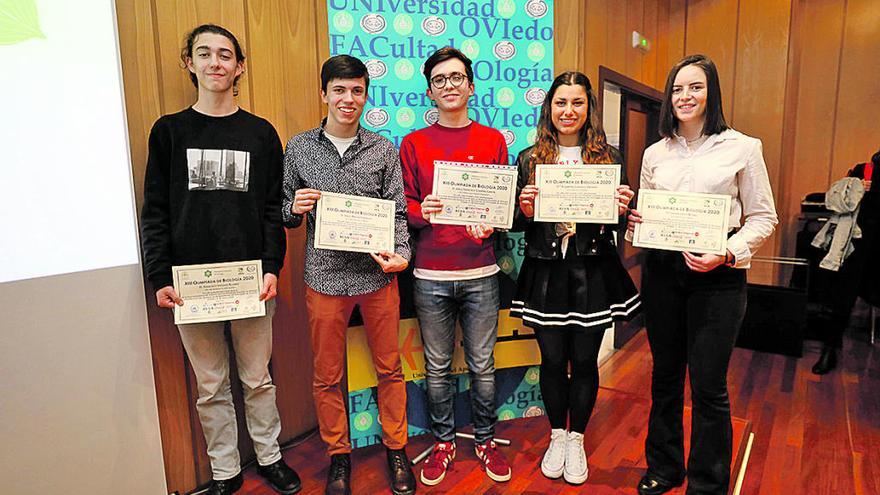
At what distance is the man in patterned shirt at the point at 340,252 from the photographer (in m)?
1.85

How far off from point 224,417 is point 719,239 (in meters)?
1.95

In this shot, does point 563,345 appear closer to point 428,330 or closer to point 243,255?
point 428,330

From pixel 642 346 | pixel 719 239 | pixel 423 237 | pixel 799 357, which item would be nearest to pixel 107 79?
pixel 423 237

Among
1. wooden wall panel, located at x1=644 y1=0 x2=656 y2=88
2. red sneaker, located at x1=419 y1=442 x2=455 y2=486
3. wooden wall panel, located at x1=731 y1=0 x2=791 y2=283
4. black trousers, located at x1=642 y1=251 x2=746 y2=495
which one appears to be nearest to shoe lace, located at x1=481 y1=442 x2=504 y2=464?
red sneaker, located at x1=419 y1=442 x2=455 y2=486

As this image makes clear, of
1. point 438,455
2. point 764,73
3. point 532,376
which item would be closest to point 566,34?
point 532,376

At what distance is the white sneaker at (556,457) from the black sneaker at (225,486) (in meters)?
1.32

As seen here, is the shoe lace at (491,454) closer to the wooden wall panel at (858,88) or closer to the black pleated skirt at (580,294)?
the black pleated skirt at (580,294)

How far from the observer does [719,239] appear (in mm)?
1592

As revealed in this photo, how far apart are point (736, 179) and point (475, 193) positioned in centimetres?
91

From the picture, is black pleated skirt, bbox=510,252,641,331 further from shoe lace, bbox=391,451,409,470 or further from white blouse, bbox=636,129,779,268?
shoe lace, bbox=391,451,409,470

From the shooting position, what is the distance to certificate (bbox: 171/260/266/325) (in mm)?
1728

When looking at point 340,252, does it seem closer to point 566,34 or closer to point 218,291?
→ point 218,291

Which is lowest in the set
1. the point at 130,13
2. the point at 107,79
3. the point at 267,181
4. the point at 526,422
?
the point at 526,422

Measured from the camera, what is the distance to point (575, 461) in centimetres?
206
